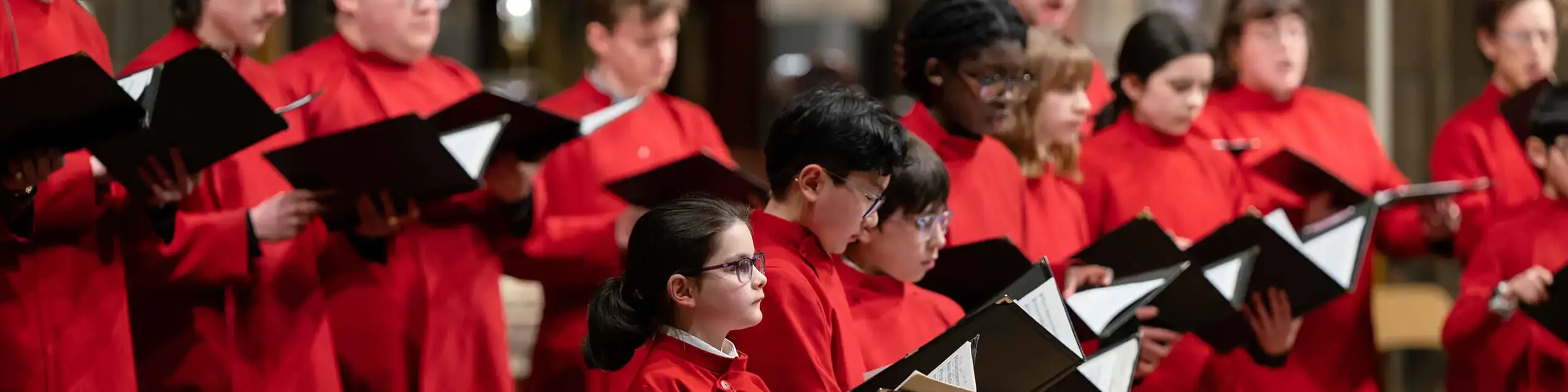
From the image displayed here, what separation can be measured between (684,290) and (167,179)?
3.15 feet

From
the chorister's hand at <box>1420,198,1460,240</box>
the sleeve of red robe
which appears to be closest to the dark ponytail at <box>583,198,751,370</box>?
the sleeve of red robe

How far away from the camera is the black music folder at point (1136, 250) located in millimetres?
2871

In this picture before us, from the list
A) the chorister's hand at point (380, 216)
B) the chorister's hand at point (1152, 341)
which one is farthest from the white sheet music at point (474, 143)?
the chorister's hand at point (1152, 341)

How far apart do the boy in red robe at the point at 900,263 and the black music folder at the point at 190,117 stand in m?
0.92

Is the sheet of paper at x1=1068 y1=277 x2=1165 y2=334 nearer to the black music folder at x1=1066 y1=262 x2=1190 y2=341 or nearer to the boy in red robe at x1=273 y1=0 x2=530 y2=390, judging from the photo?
the black music folder at x1=1066 y1=262 x2=1190 y2=341

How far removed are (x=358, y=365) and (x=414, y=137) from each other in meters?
0.56

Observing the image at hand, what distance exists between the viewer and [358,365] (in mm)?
2893

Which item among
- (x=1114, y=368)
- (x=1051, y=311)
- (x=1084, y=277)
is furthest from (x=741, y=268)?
(x=1084, y=277)

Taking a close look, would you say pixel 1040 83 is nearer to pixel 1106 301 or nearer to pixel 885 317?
pixel 1106 301

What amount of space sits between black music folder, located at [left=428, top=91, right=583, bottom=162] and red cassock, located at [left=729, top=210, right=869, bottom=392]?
61cm

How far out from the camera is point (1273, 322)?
3434 mm

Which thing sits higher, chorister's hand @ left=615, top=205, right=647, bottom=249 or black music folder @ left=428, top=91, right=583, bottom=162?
black music folder @ left=428, top=91, right=583, bottom=162

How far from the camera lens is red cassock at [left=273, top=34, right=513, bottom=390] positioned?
114 inches

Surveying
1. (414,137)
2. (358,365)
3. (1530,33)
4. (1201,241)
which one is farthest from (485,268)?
(1530,33)
